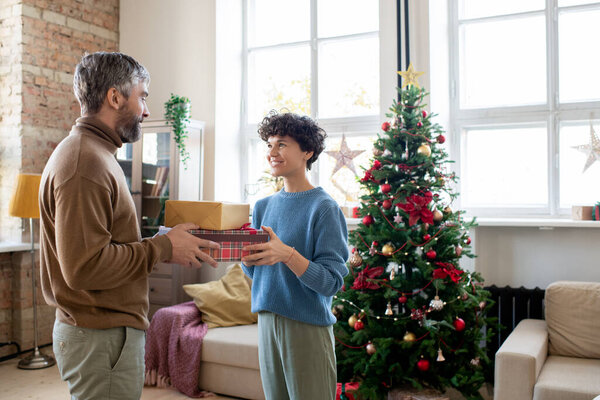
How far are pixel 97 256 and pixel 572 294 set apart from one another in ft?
9.51

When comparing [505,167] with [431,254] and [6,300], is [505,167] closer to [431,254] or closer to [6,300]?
[431,254]

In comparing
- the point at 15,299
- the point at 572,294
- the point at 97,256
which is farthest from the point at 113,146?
the point at 15,299

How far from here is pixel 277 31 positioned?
5.15 m

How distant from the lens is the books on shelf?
471 centimetres

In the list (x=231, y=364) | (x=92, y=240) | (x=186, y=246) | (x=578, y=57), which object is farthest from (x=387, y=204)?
(x=92, y=240)

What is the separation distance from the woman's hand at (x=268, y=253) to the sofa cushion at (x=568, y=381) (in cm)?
182

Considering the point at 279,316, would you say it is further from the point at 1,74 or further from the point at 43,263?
the point at 1,74

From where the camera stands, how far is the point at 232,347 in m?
3.52

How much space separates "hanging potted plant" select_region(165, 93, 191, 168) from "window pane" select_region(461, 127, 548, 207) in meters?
2.36

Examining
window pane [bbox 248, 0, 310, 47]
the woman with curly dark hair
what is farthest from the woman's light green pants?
window pane [bbox 248, 0, 310, 47]

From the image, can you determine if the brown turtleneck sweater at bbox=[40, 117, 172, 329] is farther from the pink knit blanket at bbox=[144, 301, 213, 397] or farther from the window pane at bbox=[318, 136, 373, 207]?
the window pane at bbox=[318, 136, 373, 207]

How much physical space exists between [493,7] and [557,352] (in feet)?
8.77

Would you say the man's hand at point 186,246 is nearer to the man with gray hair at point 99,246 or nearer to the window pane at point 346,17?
the man with gray hair at point 99,246

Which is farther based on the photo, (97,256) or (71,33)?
(71,33)
